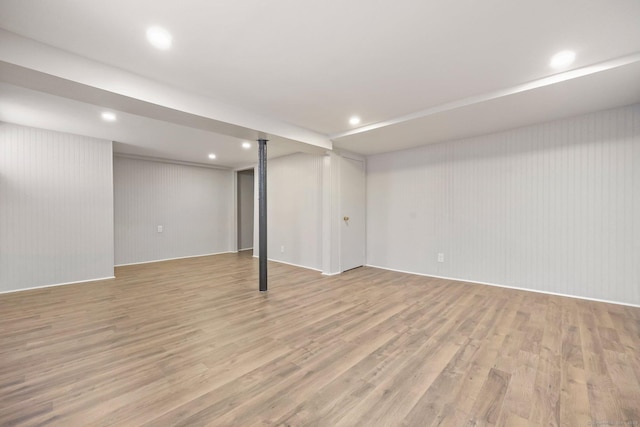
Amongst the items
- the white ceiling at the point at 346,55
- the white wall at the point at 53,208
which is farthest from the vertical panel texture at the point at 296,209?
the white wall at the point at 53,208

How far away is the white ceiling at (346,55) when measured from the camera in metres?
1.74

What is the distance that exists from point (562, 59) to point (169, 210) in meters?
7.47

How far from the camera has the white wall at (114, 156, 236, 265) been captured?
5.83m

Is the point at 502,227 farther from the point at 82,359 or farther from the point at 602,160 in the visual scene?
the point at 82,359

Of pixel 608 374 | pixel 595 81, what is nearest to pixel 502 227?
pixel 595 81

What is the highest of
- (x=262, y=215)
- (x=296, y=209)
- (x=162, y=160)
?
(x=162, y=160)

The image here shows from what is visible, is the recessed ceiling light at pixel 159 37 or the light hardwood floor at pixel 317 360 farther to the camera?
the recessed ceiling light at pixel 159 37

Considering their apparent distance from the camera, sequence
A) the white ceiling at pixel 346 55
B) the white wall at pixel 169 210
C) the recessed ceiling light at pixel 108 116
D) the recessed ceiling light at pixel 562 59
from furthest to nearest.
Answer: the white wall at pixel 169 210 < the recessed ceiling light at pixel 108 116 < the recessed ceiling light at pixel 562 59 < the white ceiling at pixel 346 55

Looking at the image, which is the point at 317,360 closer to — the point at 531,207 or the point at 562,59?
the point at 562,59

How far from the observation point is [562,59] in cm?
226

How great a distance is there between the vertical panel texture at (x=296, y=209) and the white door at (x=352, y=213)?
20.0 inches

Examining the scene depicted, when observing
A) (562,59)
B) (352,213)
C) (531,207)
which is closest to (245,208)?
(352,213)

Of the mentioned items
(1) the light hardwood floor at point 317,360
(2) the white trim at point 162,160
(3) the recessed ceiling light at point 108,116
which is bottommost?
(1) the light hardwood floor at point 317,360

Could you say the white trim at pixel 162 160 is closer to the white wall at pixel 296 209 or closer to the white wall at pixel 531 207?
the white wall at pixel 296 209
